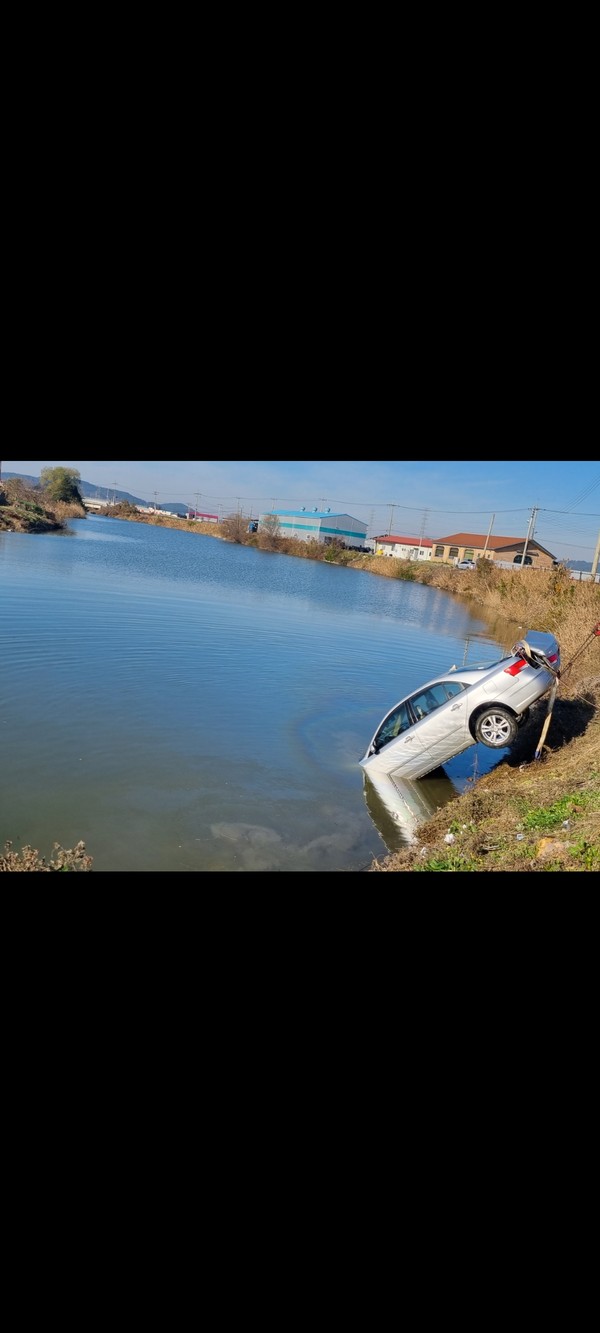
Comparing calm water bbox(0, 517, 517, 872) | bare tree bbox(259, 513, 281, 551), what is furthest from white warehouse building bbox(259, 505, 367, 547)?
calm water bbox(0, 517, 517, 872)

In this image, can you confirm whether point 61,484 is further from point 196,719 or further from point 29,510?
point 196,719

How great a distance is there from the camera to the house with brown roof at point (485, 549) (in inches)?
2336

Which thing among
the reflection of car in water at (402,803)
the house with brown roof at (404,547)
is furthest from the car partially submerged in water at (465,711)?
the house with brown roof at (404,547)

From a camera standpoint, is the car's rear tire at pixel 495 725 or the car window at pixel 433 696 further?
the car window at pixel 433 696

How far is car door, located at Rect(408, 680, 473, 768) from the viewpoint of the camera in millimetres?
10148

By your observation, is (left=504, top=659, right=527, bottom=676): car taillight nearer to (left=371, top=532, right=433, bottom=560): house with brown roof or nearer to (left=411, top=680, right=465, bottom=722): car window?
(left=411, top=680, right=465, bottom=722): car window

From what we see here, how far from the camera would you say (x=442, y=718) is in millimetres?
10281

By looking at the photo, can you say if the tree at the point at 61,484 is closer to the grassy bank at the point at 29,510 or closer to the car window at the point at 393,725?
the grassy bank at the point at 29,510

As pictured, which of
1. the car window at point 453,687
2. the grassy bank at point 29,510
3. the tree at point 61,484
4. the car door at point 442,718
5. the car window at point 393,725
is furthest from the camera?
the tree at point 61,484

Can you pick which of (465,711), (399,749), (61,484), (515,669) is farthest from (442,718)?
→ (61,484)

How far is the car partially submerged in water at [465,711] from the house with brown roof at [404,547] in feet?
197

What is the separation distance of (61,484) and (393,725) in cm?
5406
